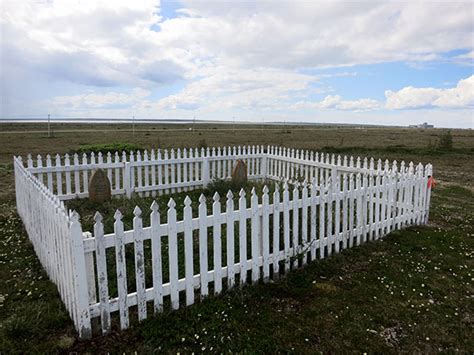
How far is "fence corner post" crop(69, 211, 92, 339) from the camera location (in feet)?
10.4

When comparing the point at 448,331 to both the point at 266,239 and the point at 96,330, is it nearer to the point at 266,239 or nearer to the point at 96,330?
the point at 266,239

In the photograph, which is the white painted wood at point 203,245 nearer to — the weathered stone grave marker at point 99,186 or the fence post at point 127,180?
the weathered stone grave marker at point 99,186

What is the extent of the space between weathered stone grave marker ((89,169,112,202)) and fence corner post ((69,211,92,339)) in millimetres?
5521

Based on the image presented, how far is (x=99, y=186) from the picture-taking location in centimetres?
855

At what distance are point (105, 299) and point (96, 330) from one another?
0.33m

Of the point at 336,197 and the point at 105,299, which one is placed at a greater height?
the point at 336,197

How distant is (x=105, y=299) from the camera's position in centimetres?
338

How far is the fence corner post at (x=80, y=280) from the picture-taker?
3.17 meters

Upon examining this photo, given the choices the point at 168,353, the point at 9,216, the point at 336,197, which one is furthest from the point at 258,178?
the point at 168,353

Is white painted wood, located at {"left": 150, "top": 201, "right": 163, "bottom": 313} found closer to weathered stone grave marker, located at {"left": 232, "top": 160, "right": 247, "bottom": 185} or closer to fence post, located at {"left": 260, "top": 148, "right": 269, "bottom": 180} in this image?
weathered stone grave marker, located at {"left": 232, "top": 160, "right": 247, "bottom": 185}

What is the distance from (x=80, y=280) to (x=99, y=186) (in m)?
5.69

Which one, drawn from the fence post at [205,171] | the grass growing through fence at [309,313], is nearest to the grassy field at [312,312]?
the grass growing through fence at [309,313]

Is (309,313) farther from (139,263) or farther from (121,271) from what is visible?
(121,271)

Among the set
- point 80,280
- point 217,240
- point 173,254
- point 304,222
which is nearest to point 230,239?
point 217,240
